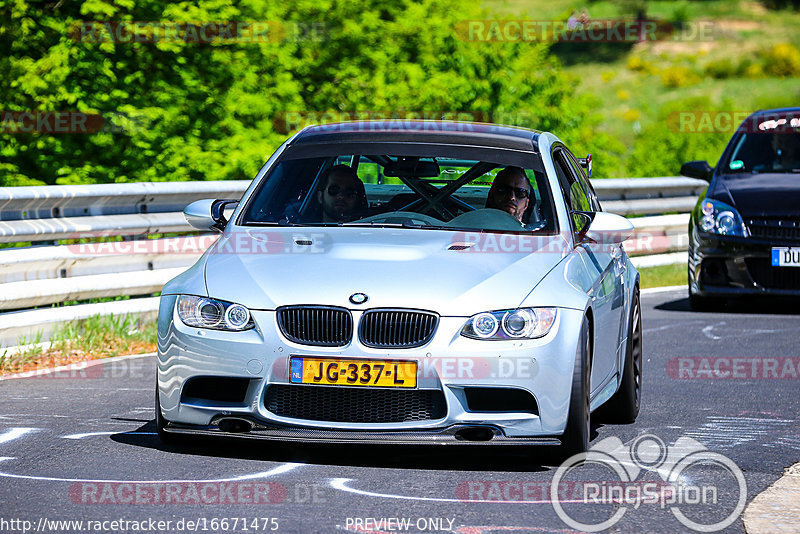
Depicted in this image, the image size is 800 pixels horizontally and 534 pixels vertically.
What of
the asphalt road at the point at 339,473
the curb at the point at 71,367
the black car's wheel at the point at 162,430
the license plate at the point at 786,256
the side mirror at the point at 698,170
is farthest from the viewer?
the side mirror at the point at 698,170

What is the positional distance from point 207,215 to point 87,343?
3062 millimetres

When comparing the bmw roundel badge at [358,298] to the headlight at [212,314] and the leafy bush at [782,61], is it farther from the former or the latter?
the leafy bush at [782,61]

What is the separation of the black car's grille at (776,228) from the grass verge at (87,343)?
5.43m

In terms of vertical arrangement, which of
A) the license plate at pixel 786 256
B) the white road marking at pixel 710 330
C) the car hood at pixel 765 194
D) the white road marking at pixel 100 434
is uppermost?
the car hood at pixel 765 194

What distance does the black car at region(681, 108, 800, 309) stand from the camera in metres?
12.8

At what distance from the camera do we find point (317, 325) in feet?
19.6

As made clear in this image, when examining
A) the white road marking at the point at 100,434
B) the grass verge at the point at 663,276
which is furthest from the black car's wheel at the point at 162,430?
the grass verge at the point at 663,276

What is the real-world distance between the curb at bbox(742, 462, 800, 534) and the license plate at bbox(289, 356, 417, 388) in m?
1.43

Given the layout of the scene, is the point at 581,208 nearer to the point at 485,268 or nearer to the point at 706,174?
the point at 485,268

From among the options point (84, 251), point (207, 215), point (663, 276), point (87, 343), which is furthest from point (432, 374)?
point (663, 276)

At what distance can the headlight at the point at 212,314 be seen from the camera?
607cm

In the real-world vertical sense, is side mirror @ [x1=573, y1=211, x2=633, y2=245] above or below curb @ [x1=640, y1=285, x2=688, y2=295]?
above

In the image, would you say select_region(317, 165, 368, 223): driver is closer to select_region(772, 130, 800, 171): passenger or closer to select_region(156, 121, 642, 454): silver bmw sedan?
select_region(156, 121, 642, 454): silver bmw sedan

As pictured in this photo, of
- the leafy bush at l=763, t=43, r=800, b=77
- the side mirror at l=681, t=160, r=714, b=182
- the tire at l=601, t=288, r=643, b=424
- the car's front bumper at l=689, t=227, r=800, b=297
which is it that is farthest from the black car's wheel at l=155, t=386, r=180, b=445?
the leafy bush at l=763, t=43, r=800, b=77
